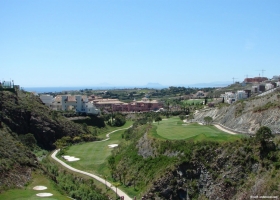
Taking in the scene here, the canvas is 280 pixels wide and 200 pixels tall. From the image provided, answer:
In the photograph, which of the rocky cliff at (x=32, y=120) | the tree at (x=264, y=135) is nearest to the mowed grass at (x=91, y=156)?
the rocky cliff at (x=32, y=120)

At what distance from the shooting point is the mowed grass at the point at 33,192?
27366mm

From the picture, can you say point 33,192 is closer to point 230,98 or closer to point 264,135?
point 264,135

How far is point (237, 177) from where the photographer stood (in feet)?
99.9

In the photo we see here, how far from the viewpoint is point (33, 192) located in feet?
95.4

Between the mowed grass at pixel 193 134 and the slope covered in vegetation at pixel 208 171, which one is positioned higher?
the mowed grass at pixel 193 134

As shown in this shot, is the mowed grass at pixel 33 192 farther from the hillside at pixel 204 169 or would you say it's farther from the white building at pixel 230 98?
the white building at pixel 230 98

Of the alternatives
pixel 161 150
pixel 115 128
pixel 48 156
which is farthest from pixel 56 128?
pixel 161 150

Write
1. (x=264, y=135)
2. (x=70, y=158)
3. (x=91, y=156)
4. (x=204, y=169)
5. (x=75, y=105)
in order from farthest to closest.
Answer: (x=75, y=105), (x=91, y=156), (x=70, y=158), (x=204, y=169), (x=264, y=135)

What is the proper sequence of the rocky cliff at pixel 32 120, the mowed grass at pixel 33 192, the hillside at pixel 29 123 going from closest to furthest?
the mowed grass at pixel 33 192 → the hillside at pixel 29 123 → the rocky cliff at pixel 32 120

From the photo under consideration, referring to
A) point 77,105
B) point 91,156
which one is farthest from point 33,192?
point 77,105

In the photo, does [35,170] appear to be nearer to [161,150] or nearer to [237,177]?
[161,150]

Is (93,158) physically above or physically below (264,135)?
below

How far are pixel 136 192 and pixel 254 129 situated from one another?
16.1 metres

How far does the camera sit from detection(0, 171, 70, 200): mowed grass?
27.4 metres
